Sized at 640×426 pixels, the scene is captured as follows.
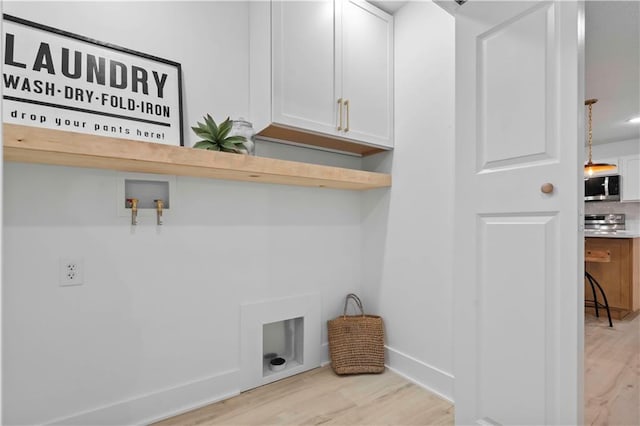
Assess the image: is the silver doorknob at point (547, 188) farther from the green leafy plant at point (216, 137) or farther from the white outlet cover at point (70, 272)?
the white outlet cover at point (70, 272)

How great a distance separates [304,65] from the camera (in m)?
1.89

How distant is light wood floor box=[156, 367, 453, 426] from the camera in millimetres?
1723

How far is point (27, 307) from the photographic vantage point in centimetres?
146

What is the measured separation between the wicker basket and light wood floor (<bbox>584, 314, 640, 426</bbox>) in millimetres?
1128

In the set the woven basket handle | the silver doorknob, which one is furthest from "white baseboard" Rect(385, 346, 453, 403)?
the silver doorknob

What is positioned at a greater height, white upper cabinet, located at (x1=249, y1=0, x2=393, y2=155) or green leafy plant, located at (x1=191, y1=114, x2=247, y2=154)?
white upper cabinet, located at (x1=249, y1=0, x2=393, y2=155)

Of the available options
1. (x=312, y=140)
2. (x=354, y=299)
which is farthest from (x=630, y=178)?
(x=312, y=140)

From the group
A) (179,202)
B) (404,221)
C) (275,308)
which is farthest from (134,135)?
(404,221)

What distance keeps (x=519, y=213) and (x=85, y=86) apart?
6.28ft

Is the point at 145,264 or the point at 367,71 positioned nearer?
the point at 145,264

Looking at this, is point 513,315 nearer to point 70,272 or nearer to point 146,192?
point 146,192

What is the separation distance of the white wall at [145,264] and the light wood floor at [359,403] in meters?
0.19

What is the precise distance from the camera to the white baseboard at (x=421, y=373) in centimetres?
193

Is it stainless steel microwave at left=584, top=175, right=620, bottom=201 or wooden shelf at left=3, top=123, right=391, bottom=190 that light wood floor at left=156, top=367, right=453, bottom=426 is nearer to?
wooden shelf at left=3, top=123, right=391, bottom=190
